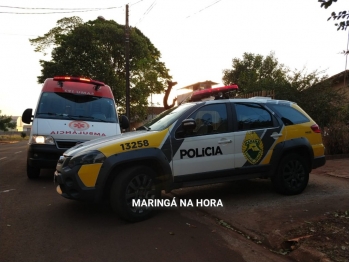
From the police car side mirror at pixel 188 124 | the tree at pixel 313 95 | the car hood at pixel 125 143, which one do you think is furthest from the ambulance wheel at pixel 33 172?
the tree at pixel 313 95

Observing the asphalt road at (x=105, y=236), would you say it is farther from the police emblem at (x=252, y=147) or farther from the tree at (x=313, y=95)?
the tree at (x=313, y=95)

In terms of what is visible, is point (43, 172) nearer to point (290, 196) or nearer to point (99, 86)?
point (99, 86)

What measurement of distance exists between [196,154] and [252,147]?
108 centimetres

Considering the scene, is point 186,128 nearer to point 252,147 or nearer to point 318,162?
point 252,147

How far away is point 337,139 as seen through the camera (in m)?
10.6

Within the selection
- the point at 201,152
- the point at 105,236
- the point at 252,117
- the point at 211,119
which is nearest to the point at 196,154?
the point at 201,152

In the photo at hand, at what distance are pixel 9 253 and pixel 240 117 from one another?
3876 millimetres

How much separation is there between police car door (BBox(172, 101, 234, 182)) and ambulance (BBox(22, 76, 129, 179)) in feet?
9.84

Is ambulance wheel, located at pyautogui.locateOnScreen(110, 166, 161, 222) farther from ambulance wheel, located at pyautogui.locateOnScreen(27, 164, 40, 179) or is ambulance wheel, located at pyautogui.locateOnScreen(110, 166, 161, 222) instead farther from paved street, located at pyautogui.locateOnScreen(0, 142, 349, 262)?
ambulance wheel, located at pyautogui.locateOnScreen(27, 164, 40, 179)

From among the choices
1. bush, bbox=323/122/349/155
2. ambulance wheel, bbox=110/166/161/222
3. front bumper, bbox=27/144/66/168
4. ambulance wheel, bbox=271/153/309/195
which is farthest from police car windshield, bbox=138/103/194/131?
bush, bbox=323/122/349/155

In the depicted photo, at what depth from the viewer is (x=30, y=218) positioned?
5.21 meters

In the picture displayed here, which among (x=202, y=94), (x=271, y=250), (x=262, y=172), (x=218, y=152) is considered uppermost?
(x=202, y=94)

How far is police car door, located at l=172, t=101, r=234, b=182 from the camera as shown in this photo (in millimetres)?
5277

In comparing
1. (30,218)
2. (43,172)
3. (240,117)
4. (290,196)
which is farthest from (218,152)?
(43,172)
